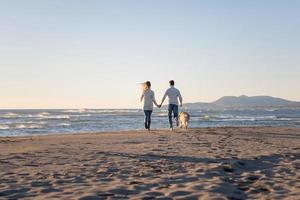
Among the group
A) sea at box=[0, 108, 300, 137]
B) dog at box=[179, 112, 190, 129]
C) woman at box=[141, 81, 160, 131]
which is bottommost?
sea at box=[0, 108, 300, 137]

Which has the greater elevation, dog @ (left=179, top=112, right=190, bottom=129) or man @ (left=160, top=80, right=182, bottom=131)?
man @ (left=160, top=80, right=182, bottom=131)

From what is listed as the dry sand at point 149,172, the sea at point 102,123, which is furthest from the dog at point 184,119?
the dry sand at point 149,172

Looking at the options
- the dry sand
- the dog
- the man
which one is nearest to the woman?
the man

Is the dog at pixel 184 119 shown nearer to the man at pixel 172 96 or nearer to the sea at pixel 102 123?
the man at pixel 172 96

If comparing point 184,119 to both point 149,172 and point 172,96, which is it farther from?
point 149,172

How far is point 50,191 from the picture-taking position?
5477 mm

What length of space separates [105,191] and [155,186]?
741 mm

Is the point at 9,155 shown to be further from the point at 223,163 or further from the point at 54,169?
the point at 223,163

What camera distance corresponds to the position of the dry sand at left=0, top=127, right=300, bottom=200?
5.44 m

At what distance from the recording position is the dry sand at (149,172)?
5438mm

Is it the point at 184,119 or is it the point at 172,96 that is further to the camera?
the point at 184,119

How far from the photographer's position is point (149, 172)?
22.3 feet

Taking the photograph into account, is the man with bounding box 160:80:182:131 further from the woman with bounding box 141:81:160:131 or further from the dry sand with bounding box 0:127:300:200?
the dry sand with bounding box 0:127:300:200

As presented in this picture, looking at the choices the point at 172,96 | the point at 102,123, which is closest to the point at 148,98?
the point at 172,96
